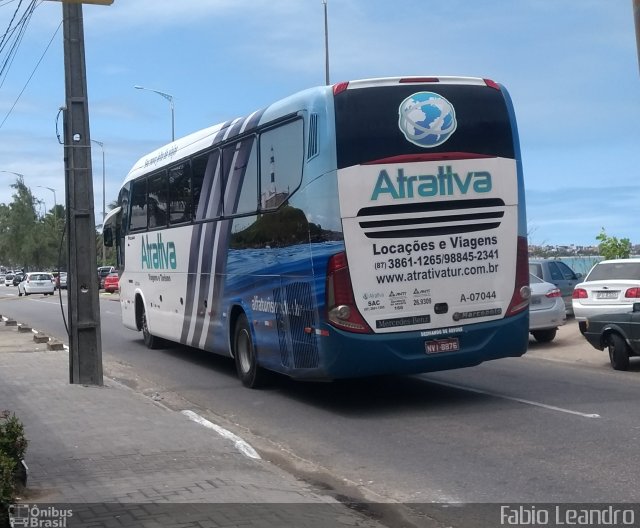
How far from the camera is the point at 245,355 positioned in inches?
512

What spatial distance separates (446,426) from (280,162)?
394 centimetres

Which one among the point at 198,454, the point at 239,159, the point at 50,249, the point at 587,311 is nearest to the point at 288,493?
the point at 198,454

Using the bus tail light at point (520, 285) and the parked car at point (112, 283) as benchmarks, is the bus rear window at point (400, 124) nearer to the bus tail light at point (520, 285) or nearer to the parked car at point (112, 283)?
the bus tail light at point (520, 285)

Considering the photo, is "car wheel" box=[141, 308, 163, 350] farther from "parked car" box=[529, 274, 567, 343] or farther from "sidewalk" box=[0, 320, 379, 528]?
"parked car" box=[529, 274, 567, 343]

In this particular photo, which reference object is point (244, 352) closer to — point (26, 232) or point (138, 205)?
point (138, 205)

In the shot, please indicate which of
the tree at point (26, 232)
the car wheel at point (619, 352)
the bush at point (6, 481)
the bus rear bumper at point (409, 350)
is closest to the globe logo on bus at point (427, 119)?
the bus rear bumper at point (409, 350)

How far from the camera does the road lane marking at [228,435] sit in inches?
342

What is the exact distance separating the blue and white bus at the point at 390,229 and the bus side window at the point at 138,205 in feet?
20.0

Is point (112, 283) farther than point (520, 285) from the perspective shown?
Yes

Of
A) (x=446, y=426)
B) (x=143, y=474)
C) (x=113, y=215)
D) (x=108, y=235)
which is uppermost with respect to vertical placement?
(x=113, y=215)

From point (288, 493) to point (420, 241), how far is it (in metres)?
4.25

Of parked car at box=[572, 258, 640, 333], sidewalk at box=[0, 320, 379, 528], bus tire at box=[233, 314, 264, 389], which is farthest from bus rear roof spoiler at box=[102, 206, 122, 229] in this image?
parked car at box=[572, 258, 640, 333]

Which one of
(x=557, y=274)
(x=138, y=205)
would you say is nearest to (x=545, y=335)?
(x=557, y=274)

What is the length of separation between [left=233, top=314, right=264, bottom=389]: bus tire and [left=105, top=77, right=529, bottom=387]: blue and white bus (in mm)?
767
